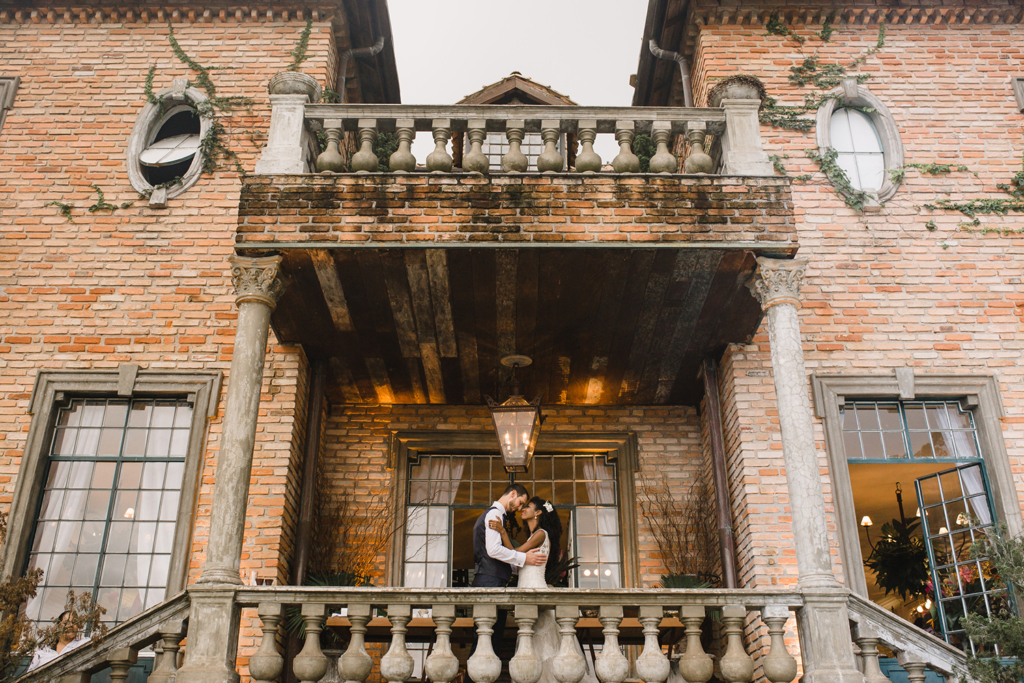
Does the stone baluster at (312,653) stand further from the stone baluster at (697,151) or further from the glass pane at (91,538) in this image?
the stone baluster at (697,151)

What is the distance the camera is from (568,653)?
564 cm

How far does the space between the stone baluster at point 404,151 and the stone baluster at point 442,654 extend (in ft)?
11.6

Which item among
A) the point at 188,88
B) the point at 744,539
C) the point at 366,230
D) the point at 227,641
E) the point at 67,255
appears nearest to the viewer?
the point at 227,641

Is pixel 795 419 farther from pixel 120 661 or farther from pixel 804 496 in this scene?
pixel 120 661

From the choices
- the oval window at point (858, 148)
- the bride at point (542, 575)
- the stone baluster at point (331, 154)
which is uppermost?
the oval window at point (858, 148)

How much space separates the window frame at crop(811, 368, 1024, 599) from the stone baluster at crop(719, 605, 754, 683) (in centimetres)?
228

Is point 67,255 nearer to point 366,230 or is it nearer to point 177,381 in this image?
point 177,381

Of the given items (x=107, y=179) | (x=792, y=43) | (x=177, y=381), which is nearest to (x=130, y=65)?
(x=107, y=179)

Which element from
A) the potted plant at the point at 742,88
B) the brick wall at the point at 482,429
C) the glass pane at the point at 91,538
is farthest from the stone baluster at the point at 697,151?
the glass pane at the point at 91,538

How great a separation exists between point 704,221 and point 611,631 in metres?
3.25

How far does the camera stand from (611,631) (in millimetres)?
5777

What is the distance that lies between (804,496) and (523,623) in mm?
2245

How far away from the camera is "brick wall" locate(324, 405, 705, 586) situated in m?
9.12

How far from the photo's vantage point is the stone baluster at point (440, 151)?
7.02 metres
